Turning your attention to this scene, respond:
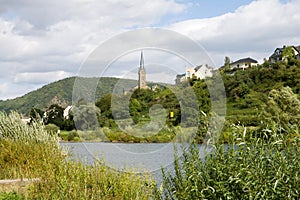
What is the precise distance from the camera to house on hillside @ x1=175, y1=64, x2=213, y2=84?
425 inches

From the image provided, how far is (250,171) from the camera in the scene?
12.2 ft

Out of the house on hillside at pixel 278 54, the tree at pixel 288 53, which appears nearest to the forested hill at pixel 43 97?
the tree at pixel 288 53

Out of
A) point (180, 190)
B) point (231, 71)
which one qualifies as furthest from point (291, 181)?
point (231, 71)

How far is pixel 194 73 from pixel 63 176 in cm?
538

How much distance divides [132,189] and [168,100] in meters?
6.71

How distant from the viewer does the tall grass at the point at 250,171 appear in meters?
3.61

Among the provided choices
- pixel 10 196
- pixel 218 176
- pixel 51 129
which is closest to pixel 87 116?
pixel 51 129

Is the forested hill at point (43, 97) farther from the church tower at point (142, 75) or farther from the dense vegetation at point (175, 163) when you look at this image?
the church tower at point (142, 75)

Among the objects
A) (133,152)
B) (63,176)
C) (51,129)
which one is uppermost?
(51,129)

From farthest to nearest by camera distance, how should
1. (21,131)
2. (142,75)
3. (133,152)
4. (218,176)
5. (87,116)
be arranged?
(133,152)
(87,116)
(142,75)
(21,131)
(218,176)

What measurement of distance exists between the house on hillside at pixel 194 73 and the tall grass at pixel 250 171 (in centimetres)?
636

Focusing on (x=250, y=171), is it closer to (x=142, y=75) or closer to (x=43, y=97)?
(x=142, y=75)

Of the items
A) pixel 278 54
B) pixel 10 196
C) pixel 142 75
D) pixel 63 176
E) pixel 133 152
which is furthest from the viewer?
pixel 278 54

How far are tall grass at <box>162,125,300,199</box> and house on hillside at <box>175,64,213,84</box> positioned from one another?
636cm
